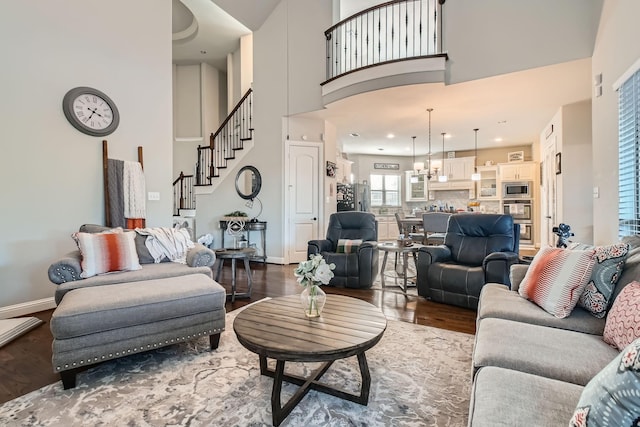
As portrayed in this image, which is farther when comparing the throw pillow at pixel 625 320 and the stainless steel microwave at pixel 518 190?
the stainless steel microwave at pixel 518 190

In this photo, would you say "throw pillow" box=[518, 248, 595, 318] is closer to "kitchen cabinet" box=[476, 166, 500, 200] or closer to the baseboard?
the baseboard

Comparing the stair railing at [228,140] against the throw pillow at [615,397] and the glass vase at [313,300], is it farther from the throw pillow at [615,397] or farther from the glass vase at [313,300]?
the throw pillow at [615,397]

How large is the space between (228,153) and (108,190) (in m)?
3.62

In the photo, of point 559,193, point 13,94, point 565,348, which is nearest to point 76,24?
point 13,94

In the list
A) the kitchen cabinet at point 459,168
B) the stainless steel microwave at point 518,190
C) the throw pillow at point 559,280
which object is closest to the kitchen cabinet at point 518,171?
the stainless steel microwave at point 518,190

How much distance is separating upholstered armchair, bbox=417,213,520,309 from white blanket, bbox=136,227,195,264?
9.02 ft

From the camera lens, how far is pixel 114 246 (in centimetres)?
295

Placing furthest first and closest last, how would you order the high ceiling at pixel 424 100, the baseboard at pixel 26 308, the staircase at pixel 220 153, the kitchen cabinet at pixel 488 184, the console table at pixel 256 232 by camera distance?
the kitchen cabinet at pixel 488 184 → the staircase at pixel 220 153 → the console table at pixel 256 232 → the high ceiling at pixel 424 100 → the baseboard at pixel 26 308

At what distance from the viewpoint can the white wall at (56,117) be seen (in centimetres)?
318

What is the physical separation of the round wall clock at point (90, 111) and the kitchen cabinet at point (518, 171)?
8.83m

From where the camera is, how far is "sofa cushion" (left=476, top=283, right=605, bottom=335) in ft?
→ 5.82

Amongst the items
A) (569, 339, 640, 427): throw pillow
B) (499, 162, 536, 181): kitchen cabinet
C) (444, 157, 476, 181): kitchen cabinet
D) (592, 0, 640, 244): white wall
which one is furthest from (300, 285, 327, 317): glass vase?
(444, 157, 476, 181): kitchen cabinet

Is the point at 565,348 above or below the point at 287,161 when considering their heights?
below

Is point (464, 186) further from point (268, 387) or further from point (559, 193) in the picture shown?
point (268, 387)
